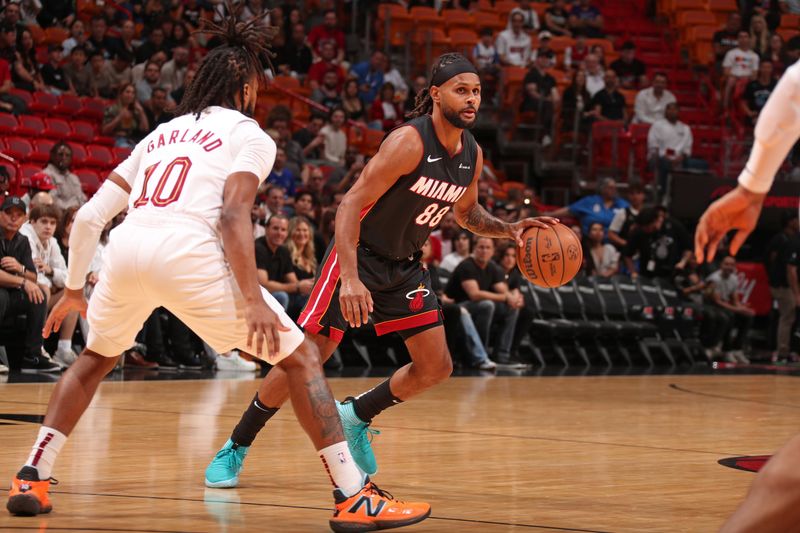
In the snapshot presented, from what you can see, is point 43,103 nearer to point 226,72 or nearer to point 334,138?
point 334,138

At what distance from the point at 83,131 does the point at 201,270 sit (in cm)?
1018

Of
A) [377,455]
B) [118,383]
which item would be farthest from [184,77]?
[377,455]

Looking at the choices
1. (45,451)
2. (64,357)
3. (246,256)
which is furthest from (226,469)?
(64,357)

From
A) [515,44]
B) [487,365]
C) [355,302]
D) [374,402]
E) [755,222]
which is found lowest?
[487,365]

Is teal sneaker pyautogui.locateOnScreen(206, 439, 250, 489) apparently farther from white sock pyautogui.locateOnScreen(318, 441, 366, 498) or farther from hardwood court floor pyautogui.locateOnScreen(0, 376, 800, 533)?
white sock pyautogui.locateOnScreen(318, 441, 366, 498)

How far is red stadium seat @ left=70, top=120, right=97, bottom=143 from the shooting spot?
45.8ft

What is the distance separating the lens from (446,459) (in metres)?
6.45

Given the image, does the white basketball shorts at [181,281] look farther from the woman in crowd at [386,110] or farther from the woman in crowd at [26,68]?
the woman in crowd at [386,110]

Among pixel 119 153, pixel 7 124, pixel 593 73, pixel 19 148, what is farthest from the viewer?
pixel 593 73

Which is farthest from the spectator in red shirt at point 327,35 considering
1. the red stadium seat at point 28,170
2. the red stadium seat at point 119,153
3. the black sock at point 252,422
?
the black sock at point 252,422

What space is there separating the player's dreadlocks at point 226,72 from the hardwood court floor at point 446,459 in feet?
5.06

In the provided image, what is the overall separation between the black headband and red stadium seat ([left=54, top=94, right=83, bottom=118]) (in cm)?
929

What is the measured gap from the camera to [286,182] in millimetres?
14297

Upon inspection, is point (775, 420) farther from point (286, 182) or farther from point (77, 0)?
point (77, 0)
